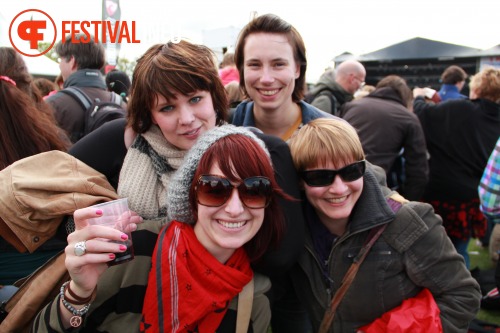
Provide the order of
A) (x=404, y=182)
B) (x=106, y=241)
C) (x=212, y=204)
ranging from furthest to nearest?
1. (x=404, y=182)
2. (x=212, y=204)
3. (x=106, y=241)

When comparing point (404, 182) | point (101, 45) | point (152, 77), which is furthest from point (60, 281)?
point (404, 182)

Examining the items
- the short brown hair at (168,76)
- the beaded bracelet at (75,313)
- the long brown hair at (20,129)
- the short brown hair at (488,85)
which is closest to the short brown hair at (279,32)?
the short brown hair at (168,76)

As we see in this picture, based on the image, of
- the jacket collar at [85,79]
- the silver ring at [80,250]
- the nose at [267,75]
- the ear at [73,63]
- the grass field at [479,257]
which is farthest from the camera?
the grass field at [479,257]

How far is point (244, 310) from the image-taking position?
1.67m

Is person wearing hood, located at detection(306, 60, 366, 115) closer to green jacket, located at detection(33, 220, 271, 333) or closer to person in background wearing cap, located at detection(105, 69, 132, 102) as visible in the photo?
person in background wearing cap, located at detection(105, 69, 132, 102)

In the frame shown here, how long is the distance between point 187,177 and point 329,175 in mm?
638

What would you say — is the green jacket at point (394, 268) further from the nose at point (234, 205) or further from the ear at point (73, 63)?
the ear at point (73, 63)

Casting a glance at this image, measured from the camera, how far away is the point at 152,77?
70.1 inches

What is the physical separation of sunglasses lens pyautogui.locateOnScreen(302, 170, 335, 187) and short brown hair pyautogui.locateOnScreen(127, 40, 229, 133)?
24.1 inches

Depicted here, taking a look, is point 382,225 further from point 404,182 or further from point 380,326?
point 404,182

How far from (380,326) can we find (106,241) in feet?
4.08

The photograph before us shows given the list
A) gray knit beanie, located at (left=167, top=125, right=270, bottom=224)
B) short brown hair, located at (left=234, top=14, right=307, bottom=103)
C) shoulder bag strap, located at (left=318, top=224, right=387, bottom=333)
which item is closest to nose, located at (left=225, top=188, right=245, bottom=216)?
gray knit beanie, located at (left=167, top=125, right=270, bottom=224)

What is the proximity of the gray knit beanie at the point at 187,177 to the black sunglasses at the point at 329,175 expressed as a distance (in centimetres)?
27

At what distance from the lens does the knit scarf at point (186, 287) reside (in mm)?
1595
